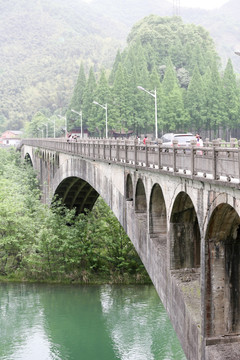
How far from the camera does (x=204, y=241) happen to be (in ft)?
44.2

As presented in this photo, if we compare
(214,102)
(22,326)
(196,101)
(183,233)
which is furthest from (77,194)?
(196,101)

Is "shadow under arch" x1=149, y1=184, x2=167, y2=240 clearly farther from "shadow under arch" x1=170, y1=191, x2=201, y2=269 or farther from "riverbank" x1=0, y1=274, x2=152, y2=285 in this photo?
"riverbank" x1=0, y1=274, x2=152, y2=285

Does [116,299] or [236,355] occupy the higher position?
[236,355]

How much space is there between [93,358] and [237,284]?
17240 mm

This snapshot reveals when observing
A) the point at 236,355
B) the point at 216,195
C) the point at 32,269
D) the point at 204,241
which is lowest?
the point at 32,269

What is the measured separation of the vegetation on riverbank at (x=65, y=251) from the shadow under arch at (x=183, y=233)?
23677mm

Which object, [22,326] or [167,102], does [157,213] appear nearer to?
[22,326]

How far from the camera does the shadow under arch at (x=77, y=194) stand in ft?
161

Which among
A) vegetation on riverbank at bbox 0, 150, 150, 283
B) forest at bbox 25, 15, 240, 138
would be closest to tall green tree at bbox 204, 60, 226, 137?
forest at bbox 25, 15, 240, 138

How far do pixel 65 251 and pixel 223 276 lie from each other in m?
29.7

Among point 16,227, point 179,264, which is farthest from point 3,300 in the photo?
point 179,264

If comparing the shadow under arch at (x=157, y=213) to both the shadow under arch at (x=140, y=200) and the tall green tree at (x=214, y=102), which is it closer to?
the shadow under arch at (x=140, y=200)

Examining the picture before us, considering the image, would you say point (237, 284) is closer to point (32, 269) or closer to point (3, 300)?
point (3, 300)

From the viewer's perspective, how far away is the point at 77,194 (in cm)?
5144
